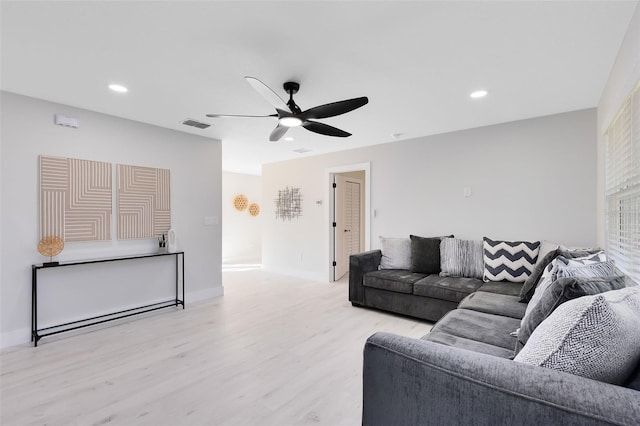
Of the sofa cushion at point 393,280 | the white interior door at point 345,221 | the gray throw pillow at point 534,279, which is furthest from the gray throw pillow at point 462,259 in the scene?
the white interior door at point 345,221

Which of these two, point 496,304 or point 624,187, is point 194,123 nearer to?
point 496,304

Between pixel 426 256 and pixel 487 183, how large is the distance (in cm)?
122

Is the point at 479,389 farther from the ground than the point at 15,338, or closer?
farther from the ground

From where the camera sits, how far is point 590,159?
3277mm

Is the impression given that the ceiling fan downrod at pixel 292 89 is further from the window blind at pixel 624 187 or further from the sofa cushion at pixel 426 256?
the sofa cushion at pixel 426 256

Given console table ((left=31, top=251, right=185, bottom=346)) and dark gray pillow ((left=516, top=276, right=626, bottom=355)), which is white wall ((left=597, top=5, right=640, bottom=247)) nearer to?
dark gray pillow ((left=516, top=276, right=626, bottom=355))

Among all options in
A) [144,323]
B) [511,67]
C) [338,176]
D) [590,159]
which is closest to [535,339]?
[511,67]

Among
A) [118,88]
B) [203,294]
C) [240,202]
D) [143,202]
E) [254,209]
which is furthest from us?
[254,209]

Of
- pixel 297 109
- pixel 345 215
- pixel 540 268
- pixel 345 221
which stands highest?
pixel 297 109

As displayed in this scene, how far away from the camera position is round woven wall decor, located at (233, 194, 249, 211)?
8445 millimetres

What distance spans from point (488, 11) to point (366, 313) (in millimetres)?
3152

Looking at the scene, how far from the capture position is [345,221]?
19.4 ft

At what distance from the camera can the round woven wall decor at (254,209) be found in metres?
8.91

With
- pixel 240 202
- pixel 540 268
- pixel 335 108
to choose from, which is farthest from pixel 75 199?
pixel 240 202
